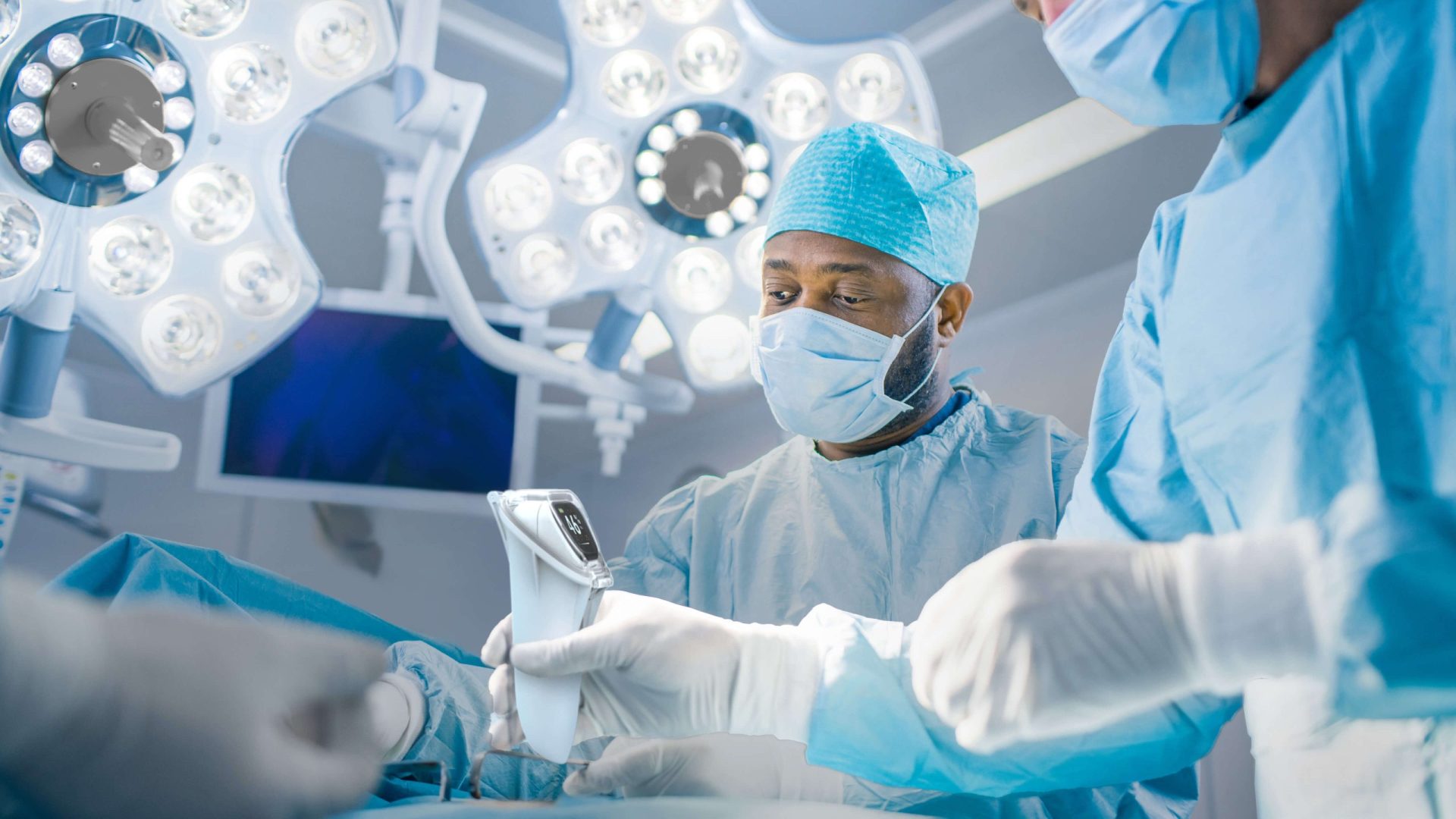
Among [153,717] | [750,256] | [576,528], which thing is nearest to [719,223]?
[750,256]

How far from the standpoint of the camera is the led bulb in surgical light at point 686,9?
1891 millimetres

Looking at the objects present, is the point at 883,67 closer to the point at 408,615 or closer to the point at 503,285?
the point at 503,285

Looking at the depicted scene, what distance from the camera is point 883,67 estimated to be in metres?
1.92

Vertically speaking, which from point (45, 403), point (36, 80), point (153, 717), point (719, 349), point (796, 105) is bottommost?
point (153, 717)

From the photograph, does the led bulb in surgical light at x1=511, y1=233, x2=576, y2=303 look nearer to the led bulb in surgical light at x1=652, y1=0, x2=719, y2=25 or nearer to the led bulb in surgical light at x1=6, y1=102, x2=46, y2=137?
the led bulb in surgical light at x1=652, y1=0, x2=719, y2=25

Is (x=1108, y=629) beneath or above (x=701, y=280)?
beneath

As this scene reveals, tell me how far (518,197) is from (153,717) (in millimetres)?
1367

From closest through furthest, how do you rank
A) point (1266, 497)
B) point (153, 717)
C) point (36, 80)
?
point (153, 717)
point (1266, 497)
point (36, 80)

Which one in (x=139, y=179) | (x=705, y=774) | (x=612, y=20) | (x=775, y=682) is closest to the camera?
(x=775, y=682)

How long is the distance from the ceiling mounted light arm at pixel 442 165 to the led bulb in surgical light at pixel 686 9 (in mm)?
373

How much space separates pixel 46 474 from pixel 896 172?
1.88 meters

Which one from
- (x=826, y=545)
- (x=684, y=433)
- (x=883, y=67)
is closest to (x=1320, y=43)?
Answer: (x=826, y=545)

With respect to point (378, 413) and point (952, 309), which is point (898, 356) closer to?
point (952, 309)

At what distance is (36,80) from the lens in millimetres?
1521
